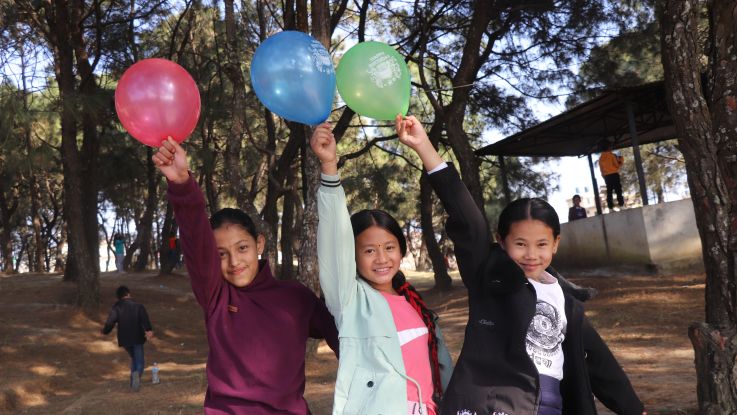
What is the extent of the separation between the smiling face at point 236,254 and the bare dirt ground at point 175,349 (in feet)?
10.4

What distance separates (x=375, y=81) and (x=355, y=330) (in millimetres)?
881

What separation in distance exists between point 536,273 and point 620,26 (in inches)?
364

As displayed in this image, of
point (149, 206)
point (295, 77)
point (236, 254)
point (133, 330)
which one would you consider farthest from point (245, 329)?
point (149, 206)

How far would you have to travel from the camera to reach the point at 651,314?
25.9 feet

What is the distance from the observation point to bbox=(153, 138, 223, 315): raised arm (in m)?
1.89

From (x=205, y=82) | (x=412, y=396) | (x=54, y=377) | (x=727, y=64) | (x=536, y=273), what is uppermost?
(x=205, y=82)

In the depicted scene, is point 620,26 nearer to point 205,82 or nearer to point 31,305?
point 205,82

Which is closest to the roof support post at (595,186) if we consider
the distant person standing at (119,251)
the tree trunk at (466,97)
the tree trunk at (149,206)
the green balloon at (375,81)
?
the tree trunk at (466,97)

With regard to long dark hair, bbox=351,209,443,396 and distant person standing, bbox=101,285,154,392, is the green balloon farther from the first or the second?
distant person standing, bbox=101,285,154,392

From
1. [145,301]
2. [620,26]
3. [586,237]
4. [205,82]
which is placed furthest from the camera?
[205,82]

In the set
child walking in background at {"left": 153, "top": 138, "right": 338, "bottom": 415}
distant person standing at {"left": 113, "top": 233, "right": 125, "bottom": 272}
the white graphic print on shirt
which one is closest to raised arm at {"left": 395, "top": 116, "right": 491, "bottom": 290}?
the white graphic print on shirt

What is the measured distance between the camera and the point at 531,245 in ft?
6.75

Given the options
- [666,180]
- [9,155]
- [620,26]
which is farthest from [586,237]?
[666,180]

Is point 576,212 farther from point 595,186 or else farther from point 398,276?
point 398,276
